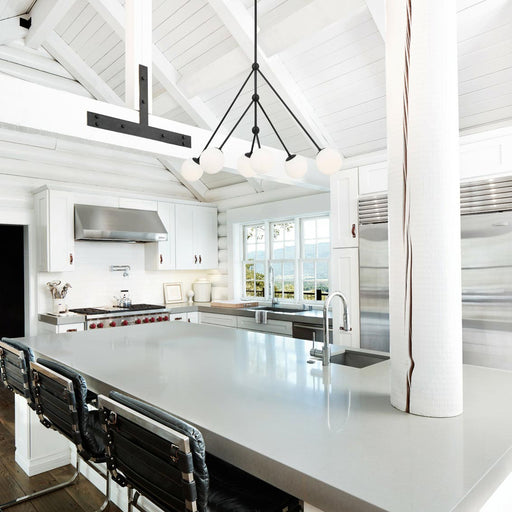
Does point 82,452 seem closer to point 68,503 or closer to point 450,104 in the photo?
point 68,503

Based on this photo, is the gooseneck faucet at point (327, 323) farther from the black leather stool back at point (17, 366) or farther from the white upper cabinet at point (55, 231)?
the white upper cabinet at point (55, 231)

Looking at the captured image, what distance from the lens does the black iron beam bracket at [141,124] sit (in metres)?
2.94

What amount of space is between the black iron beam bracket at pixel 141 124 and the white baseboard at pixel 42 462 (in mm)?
2446

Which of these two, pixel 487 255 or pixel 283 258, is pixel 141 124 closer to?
pixel 487 255

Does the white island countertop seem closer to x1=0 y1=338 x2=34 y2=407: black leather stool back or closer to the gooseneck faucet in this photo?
the gooseneck faucet

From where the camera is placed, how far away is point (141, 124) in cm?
312

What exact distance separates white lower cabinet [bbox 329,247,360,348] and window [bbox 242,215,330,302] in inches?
56.4

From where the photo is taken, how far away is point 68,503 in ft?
9.21

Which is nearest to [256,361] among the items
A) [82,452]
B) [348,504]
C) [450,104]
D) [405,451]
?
[82,452]

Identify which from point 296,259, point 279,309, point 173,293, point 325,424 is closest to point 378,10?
point 325,424

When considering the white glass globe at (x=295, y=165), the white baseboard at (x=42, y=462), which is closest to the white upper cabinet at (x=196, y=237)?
the white baseboard at (x=42, y=462)

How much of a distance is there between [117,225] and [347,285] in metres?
3.00

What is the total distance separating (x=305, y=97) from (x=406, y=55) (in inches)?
113

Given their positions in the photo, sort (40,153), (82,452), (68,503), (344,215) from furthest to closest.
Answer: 1. (40,153)
2. (344,215)
3. (68,503)
4. (82,452)
